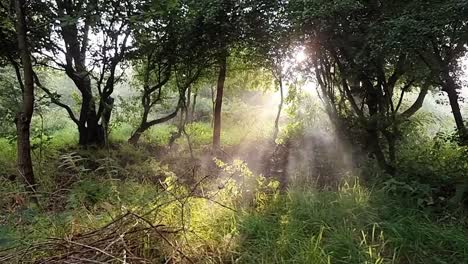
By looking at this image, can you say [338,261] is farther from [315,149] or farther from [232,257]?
[315,149]

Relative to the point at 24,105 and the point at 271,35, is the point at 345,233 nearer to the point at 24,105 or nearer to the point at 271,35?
the point at 24,105

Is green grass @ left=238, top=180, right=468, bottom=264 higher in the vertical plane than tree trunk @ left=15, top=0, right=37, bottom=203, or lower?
lower

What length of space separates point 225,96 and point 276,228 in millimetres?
7727

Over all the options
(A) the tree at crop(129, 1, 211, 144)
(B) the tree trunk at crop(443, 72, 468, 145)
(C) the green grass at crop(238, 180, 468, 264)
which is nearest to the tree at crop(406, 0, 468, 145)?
(B) the tree trunk at crop(443, 72, 468, 145)

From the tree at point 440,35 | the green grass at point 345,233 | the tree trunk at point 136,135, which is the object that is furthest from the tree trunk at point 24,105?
the tree trunk at point 136,135

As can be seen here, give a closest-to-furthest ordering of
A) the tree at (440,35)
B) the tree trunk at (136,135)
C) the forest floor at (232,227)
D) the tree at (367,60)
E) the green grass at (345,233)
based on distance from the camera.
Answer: the forest floor at (232,227) → the green grass at (345,233) → the tree at (440,35) → the tree at (367,60) → the tree trunk at (136,135)

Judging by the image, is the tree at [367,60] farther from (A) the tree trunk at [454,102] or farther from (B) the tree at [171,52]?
(B) the tree at [171,52]

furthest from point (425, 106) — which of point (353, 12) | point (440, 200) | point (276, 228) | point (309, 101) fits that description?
point (276, 228)

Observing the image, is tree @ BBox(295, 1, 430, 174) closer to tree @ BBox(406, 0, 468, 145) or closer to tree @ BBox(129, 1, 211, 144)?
tree @ BBox(406, 0, 468, 145)

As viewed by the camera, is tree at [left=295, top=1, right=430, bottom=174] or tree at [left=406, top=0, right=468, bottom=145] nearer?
tree at [left=406, top=0, right=468, bottom=145]

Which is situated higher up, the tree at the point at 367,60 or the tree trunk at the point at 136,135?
the tree at the point at 367,60

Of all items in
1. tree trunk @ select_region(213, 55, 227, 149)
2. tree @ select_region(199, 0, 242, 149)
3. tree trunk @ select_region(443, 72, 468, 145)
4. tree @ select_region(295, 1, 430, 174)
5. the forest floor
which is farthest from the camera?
tree trunk @ select_region(213, 55, 227, 149)

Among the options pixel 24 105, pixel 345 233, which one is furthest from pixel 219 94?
pixel 345 233

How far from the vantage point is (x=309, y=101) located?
8227mm
